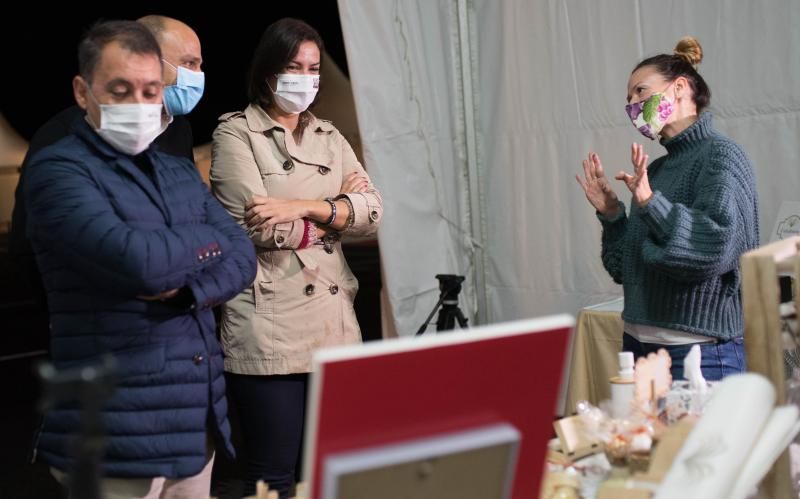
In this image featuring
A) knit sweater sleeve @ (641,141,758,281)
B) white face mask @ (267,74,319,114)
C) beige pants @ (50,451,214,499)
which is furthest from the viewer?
white face mask @ (267,74,319,114)

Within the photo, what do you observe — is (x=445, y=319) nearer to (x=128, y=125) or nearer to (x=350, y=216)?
(x=350, y=216)

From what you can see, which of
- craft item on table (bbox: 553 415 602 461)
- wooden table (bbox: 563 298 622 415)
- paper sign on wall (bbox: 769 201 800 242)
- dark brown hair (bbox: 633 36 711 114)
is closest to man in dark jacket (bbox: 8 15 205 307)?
dark brown hair (bbox: 633 36 711 114)

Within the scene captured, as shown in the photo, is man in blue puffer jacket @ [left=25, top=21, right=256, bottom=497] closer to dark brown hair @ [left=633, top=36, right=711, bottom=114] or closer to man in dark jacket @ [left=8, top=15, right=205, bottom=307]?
man in dark jacket @ [left=8, top=15, right=205, bottom=307]

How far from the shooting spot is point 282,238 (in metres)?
2.31

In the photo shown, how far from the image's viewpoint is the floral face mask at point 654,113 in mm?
2189

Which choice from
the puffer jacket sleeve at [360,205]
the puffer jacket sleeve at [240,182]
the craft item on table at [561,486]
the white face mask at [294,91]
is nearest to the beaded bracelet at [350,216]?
the puffer jacket sleeve at [360,205]

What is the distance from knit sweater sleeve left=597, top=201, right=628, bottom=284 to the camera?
7.64 ft

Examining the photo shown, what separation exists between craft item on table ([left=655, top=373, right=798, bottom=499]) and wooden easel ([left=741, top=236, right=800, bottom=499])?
0.36ft

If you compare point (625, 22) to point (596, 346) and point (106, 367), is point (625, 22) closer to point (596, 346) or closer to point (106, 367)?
point (596, 346)

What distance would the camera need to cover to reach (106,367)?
0.90 meters

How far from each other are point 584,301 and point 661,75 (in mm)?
1655

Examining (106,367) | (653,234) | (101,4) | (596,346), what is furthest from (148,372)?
(101,4)

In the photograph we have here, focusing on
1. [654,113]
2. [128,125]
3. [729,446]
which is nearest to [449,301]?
[654,113]

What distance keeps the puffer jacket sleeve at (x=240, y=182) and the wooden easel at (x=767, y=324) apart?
1212 millimetres
